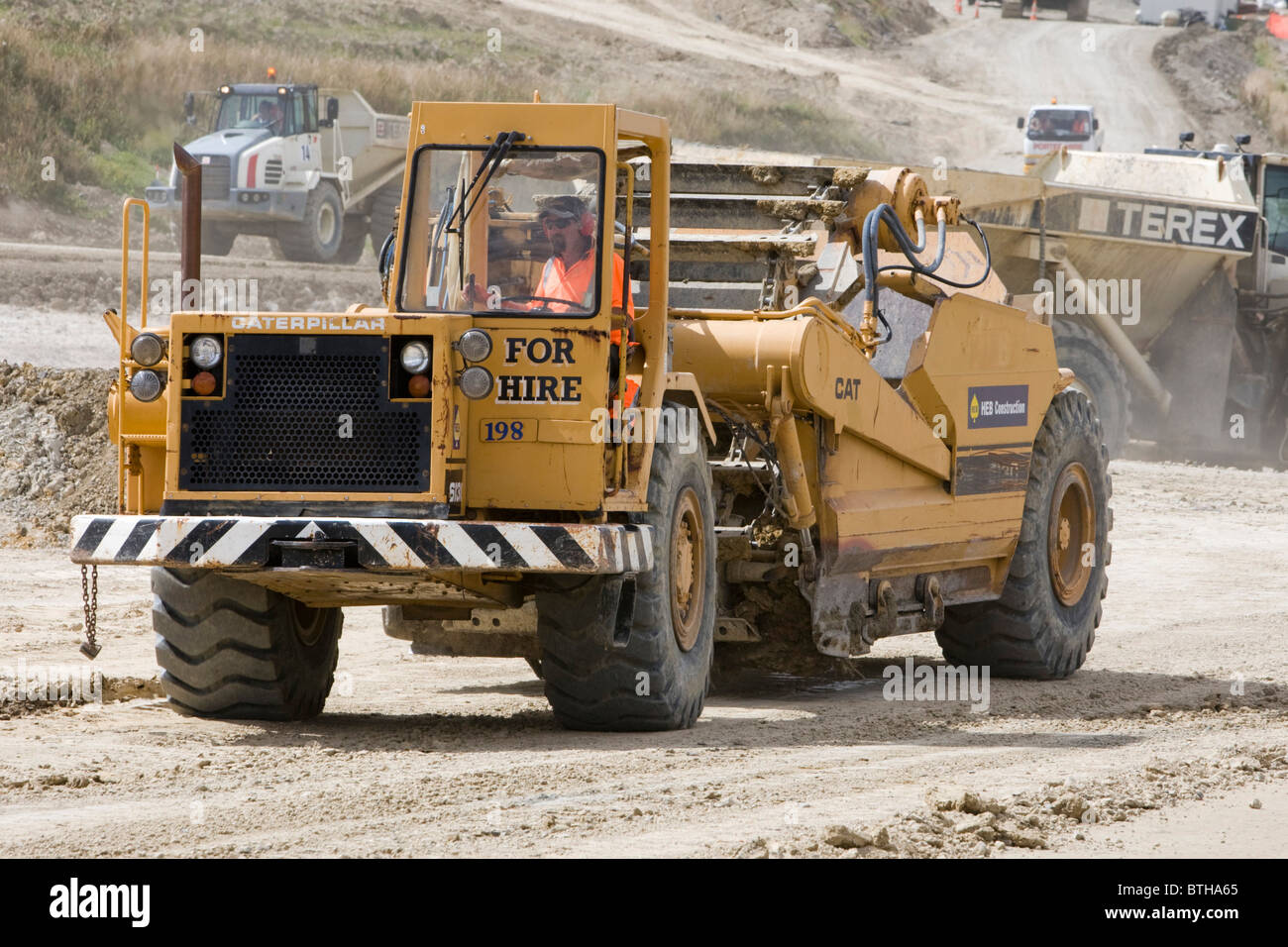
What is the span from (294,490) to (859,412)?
278 cm

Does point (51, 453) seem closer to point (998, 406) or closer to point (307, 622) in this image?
point (307, 622)

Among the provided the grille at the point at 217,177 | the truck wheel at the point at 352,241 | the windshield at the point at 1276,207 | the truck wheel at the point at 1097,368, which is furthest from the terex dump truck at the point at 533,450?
the truck wheel at the point at 352,241

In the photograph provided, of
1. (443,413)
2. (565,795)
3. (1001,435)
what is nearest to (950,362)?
(1001,435)

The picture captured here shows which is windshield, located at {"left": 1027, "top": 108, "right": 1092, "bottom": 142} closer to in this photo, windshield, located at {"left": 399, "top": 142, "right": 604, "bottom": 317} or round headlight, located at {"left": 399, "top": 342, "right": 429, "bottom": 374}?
windshield, located at {"left": 399, "top": 142, "right": 604, "bottom": 317}

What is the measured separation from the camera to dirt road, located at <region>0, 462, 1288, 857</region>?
5766 millimetres

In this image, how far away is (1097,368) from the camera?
794 inches

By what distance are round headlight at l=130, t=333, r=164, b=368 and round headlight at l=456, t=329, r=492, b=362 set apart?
1.14 meters

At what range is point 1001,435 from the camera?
A: 33.2 ft

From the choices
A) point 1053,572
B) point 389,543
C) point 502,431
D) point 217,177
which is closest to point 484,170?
point 502,431

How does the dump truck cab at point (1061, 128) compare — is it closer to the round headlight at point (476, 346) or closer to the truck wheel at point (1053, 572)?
the truck wheel at point (1053, 572)

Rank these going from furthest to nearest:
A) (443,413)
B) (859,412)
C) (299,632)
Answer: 1. (859,412)
2. (299,632)
3. (443,413)

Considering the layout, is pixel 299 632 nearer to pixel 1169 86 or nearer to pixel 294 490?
pixel 294 490

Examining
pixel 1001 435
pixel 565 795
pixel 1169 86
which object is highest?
pixel 1169 86

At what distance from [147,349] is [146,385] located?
0.14 metres
